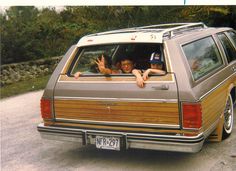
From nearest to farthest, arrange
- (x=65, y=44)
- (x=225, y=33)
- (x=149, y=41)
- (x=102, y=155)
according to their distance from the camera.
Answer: (x=149, y=41) → (x=102, y=155) → (x=225, y=33) → (x=65, y=44)

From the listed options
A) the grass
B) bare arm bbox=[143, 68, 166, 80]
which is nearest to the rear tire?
bare arm bbox=[143, 68, 166, 80]

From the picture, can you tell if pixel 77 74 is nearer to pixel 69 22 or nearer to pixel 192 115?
pixel 192 115

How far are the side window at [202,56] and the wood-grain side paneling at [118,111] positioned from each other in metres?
0.58

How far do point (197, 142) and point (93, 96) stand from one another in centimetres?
136

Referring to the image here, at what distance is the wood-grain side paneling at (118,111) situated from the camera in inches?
191

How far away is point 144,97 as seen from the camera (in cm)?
496

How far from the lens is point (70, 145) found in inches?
256

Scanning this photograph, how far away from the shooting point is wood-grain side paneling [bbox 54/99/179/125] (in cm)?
486

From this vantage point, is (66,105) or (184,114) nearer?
(184,114)

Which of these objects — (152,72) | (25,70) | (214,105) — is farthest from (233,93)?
(25,70)

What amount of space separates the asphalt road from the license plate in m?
0.33

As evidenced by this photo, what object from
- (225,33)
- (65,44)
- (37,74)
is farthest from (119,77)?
(65,44)

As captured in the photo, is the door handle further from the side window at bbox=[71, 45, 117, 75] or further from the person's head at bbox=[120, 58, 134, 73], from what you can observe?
the side window at bbox=[71, 45, 117, 75]

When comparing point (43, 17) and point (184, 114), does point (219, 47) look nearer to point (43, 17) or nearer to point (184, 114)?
point (184, 114)
